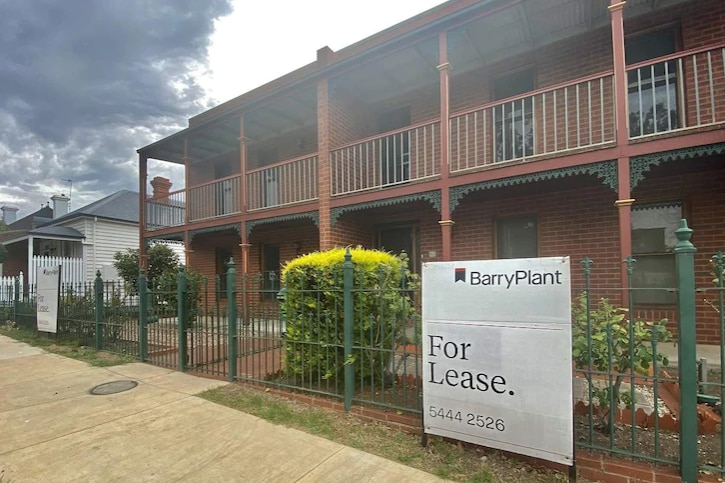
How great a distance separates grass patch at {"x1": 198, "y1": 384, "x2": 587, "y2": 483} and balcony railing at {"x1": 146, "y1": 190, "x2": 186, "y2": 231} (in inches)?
429

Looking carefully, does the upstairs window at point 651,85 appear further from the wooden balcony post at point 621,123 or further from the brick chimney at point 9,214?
the brick chimney at point 9,214

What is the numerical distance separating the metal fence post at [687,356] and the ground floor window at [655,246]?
197 inches

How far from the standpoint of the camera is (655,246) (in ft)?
23.2

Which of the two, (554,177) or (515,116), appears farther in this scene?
(515,116)

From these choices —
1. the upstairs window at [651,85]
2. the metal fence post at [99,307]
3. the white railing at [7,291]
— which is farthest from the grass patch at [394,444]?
the white railing at [7,291]

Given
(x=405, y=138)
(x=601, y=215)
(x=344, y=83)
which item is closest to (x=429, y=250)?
(x=405, y=138)

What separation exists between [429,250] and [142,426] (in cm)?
678

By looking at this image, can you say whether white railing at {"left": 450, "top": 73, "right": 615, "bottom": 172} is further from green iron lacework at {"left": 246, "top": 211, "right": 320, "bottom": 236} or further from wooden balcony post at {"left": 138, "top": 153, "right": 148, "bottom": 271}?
wooden balcony post at {"left": 138, "top": 153, "right": 148, "bottom": 271}

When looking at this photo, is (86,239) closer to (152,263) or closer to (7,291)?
(7,291)

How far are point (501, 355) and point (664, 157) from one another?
462 cm

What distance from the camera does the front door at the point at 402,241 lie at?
385 inches

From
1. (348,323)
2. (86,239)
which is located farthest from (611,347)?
(86,239)

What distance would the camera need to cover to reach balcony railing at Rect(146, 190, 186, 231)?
45.7ft

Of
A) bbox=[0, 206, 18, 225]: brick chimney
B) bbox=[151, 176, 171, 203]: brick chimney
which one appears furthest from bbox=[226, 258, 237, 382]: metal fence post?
bbox=[0, 206, 18, 225]: brick chimney
